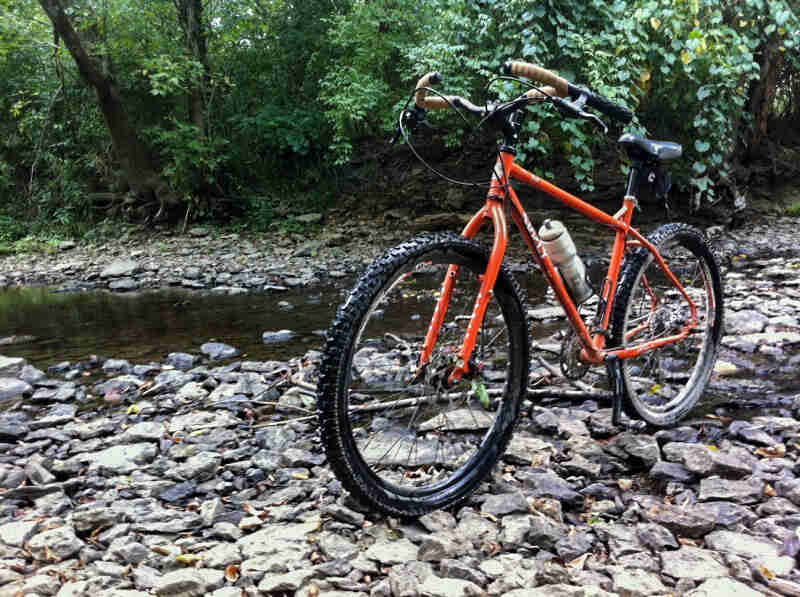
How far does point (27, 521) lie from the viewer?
2.21 metres

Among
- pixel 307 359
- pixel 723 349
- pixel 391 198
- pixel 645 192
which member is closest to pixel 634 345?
pixel 645 192

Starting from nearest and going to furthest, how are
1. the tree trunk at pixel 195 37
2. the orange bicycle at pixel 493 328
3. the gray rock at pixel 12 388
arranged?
the orange bicycle at pixel 493 328 → the gray rock at pixel 12 388 → the tree trunk at pixel 195 37

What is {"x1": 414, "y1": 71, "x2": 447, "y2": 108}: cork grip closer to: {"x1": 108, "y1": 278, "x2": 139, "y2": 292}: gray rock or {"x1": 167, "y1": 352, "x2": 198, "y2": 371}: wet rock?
{"x1": 167, "y1": 352, "x2": 198, "y2": 371}: wet rock

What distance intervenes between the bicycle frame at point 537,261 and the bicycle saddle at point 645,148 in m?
0.20

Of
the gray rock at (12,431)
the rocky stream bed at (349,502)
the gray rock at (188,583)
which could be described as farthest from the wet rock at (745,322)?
the gray rock at (12,431)

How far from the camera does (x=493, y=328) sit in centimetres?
242

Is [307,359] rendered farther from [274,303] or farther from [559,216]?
[559,216]

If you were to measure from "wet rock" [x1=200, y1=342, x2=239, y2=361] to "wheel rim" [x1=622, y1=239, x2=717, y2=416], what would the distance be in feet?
9.64

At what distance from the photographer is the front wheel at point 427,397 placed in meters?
1.94

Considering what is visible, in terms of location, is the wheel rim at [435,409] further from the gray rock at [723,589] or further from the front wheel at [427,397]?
the gray rock at [723,589]

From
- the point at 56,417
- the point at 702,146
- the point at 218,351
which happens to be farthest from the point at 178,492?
the point at 702,146

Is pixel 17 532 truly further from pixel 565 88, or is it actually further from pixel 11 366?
pixel 11 366

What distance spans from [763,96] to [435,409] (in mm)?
9808

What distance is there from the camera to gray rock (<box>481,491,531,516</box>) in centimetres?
219
